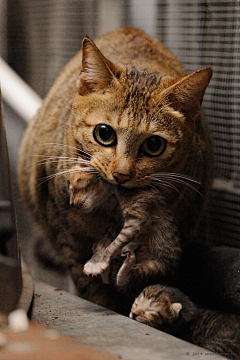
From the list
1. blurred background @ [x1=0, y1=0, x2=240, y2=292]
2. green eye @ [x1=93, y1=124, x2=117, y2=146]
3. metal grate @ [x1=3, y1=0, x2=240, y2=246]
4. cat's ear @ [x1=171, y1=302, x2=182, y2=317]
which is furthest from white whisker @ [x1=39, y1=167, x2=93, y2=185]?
metal grate @ [x1=3, y1=0, x2=240, y2=246]

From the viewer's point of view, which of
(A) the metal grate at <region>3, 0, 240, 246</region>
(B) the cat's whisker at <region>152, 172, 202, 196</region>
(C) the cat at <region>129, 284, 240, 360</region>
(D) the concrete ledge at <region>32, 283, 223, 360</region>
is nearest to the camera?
(D) the concrete ledge at <region>32, 283, 223, 360</region>

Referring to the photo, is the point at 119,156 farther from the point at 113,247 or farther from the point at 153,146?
the point at 113,247

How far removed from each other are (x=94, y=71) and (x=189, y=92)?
15.9 inches

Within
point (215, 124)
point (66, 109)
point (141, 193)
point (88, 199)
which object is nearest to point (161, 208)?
point (141, 193)

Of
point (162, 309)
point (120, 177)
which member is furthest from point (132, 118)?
point (162, 309)

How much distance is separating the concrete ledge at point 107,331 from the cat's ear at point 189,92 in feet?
2.96

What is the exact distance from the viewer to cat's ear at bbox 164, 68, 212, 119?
229 cm

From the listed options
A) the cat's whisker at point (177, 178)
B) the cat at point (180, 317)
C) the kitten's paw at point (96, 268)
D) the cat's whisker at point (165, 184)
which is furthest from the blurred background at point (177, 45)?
Result: the kitten's paw at point (96, 268)

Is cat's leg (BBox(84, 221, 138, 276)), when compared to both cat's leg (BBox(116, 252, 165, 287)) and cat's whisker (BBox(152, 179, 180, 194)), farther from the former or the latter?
cat's whisker (BBox(152, 179, 180, 194))

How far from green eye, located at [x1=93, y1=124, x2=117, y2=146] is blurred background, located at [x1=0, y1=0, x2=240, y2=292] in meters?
1.06

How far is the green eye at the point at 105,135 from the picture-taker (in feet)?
7.63

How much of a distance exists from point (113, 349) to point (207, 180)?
4.16 feet

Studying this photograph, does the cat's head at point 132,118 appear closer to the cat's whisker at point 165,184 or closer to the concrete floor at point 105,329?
the cat's whisker at point 165,184

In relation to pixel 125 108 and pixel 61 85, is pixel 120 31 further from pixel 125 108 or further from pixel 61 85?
pixel 125 108
